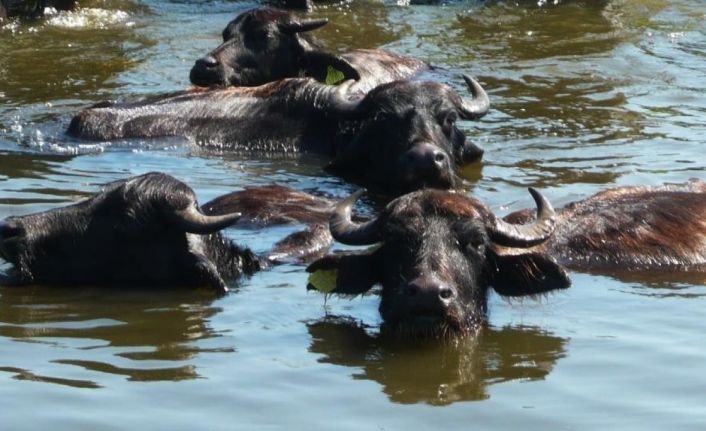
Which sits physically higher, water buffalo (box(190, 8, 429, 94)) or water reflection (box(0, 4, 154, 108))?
water buffalo (box(190, 8, 429, 94))

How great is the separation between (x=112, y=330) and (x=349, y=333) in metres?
1.17

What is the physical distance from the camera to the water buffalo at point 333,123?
1201 cm

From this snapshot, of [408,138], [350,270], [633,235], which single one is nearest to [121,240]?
[350,270]

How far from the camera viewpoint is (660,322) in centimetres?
804

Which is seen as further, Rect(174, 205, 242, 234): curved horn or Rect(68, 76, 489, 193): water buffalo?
Rect(68, 76, 489, 193): water buffalo

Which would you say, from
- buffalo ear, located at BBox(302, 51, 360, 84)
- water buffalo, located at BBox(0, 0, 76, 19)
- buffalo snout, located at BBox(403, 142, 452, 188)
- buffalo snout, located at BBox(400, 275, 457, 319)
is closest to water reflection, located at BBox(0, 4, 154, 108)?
water buffalo, located at BBox(0, 0, 76, 19)

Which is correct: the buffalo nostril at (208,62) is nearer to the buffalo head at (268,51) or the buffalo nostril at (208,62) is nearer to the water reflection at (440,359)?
the buffalo head at (268,51)

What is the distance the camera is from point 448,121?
1244cm

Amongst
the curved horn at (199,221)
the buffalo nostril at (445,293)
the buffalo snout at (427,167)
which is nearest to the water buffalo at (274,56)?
the buffalo snout at (427,167)

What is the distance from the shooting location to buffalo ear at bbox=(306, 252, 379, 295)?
27.0ft

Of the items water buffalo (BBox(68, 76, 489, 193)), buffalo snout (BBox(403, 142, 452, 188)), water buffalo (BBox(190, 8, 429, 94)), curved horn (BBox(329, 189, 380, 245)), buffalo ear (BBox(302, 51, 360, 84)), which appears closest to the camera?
curved horn (BBox(329, 189, 380, 245))

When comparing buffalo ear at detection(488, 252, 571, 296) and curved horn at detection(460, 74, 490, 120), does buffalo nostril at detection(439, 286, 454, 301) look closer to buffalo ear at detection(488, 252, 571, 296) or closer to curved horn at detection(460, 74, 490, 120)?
buffalo ear at detection(488, 252, 571, 296)

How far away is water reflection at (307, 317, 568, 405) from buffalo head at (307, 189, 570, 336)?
0.12m

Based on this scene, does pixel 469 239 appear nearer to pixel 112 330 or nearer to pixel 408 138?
pixel 112 330
